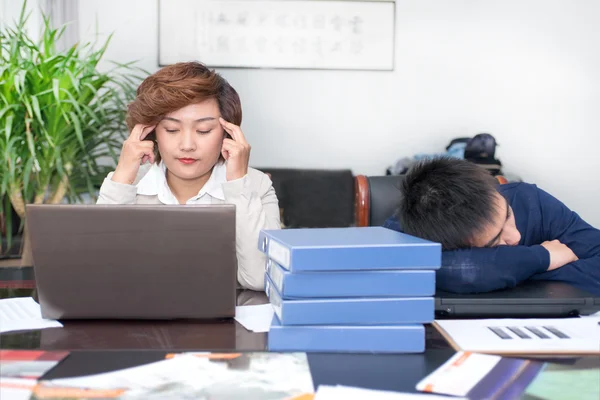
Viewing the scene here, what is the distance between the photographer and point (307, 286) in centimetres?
91

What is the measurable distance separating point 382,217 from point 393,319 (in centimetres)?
114

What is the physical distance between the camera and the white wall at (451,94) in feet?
12.1

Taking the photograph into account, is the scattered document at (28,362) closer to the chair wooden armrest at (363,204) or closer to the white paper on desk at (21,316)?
the white paper on desk at (21,316)

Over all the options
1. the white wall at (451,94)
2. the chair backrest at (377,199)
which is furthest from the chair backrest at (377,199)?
the white wall at (451,94)

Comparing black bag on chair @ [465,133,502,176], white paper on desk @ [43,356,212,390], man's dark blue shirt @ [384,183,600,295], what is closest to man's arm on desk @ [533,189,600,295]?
man's dark blue shirt @ [384,183,600,295]

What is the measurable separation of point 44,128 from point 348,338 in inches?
85.0

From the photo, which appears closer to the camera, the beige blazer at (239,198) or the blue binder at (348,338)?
the blue binder at (348,338)

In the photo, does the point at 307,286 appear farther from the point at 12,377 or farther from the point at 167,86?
the point at 167,86

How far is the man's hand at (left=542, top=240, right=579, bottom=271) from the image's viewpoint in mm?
1350

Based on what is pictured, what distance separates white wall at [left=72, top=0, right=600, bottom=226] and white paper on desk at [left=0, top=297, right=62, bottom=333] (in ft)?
8.30

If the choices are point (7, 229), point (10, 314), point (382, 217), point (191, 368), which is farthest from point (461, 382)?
point (7, 229)

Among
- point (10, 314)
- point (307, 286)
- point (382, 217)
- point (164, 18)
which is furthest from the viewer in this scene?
point (164, 18)

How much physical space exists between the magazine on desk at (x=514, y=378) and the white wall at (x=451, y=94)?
2899mm

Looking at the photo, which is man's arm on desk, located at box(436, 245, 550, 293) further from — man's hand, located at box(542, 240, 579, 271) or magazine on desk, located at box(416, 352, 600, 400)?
magazine on desk, located at box(416, 352, 600, 400)
